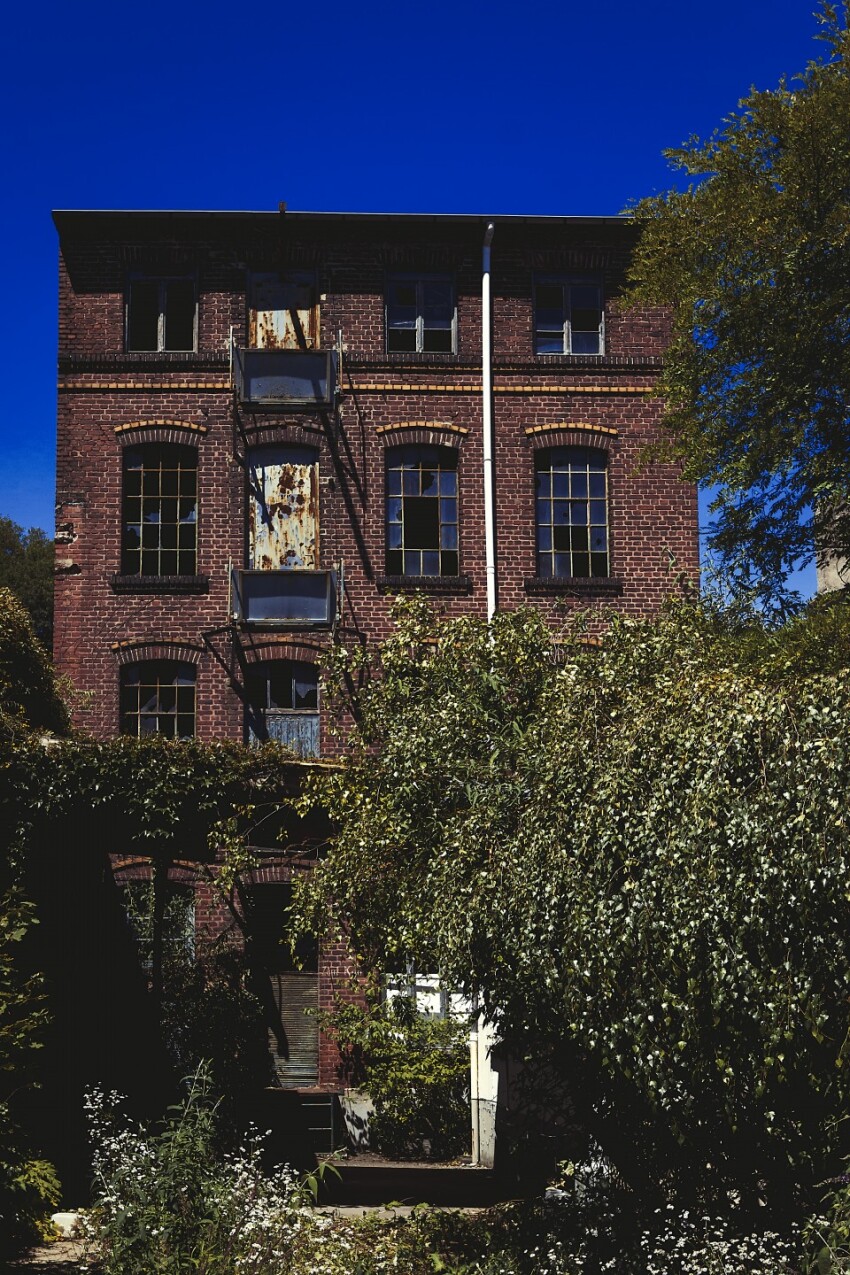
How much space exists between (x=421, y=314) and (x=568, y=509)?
3.89 m

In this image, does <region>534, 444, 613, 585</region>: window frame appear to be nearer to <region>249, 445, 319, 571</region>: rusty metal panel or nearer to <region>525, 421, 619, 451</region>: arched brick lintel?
<region>525, 421, 619, 451</region>: arched brick lintel

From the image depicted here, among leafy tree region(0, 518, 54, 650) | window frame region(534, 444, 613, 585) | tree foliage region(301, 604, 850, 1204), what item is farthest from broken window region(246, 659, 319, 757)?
leafy tree region(0, 518, 54, 650)

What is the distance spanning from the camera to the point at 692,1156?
9.31 metres

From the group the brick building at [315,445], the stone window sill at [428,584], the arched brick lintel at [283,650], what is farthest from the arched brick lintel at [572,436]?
the arched brick lintel at [283,650]

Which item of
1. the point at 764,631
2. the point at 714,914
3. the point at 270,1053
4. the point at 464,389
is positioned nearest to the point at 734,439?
the point at 764,631

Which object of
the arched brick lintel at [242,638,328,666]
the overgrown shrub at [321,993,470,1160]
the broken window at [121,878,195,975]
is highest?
the arched brick lintel at [242,638,328,666]

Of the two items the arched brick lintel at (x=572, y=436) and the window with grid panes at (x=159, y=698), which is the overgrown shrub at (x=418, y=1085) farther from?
the arched brick lintel at (x=572, y=436)

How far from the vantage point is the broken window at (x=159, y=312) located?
66.5ft

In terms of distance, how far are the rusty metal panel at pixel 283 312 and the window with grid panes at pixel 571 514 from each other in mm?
4164

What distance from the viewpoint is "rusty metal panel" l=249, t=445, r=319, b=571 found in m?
19.8

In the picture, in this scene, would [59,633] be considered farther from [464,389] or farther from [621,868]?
[621,868]

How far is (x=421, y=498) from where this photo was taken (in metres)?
20.1

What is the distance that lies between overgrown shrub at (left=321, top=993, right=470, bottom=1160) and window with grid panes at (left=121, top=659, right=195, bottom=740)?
545 cm

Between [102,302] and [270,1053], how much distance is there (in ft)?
38.3
